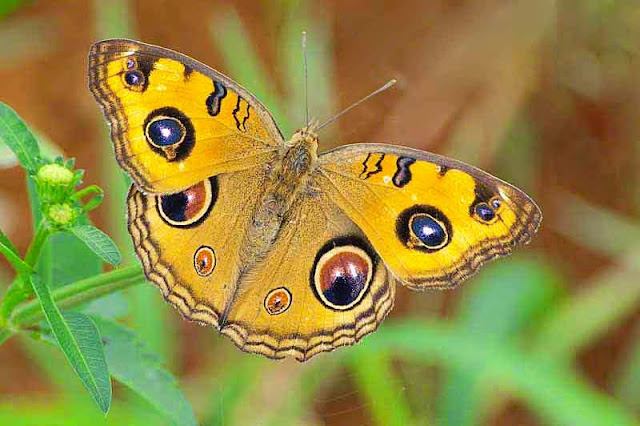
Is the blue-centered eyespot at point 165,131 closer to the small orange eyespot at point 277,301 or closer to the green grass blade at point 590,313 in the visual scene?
the small orange eyespot at point 277,301

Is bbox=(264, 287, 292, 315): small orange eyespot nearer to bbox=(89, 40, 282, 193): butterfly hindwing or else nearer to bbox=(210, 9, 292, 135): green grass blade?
bbox=(89, 40, 282, 193): butterfly hindwing

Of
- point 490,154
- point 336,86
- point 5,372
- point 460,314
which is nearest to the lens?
point 460,314

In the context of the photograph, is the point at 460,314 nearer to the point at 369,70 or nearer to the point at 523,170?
the point at 523,170

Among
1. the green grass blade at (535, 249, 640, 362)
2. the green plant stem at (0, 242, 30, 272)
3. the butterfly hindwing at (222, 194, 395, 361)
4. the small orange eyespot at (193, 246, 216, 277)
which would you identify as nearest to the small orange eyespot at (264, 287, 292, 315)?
the butterfly hindwing at (222, 194, 395, 361)

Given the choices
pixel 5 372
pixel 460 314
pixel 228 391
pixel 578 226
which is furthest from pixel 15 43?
pixel 578 226

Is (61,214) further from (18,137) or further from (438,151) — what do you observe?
(438,151)

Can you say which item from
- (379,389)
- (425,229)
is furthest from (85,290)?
(379,389)

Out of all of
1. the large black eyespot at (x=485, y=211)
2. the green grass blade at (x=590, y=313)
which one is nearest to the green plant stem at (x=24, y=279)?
the large black eyespot at (x=485, y=211)
